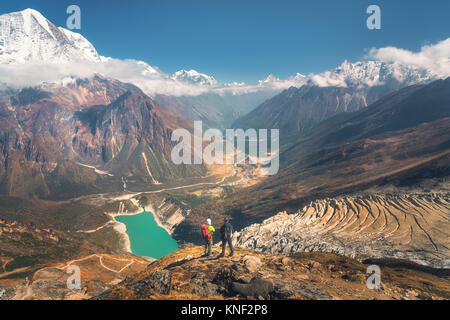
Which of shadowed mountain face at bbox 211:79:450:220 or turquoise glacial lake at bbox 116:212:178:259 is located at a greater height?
shadowed mountain face at bbox 211:79:450:220

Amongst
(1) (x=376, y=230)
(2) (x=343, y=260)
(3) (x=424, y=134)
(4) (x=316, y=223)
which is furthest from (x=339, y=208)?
(3) (x=424, y=134)

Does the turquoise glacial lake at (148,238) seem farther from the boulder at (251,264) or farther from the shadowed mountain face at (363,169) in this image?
the boulder at (251,264)

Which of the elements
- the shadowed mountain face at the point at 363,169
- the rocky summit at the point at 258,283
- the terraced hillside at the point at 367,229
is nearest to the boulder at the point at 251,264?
the rocky summit at the point at 258,283

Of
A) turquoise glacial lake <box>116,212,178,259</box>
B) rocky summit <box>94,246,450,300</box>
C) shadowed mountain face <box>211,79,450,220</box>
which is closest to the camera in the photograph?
rocky summit <box>94,246,450,300</box>

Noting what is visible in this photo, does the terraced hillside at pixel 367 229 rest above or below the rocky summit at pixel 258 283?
below

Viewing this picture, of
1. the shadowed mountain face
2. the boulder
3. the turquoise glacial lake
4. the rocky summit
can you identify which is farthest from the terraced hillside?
the turquoise glacial lake

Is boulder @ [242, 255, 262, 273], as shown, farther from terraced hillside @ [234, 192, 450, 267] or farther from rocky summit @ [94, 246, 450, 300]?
terraced hillside @ [234, 192, 450, 267]

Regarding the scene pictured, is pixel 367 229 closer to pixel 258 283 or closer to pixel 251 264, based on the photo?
pixel 251 264
